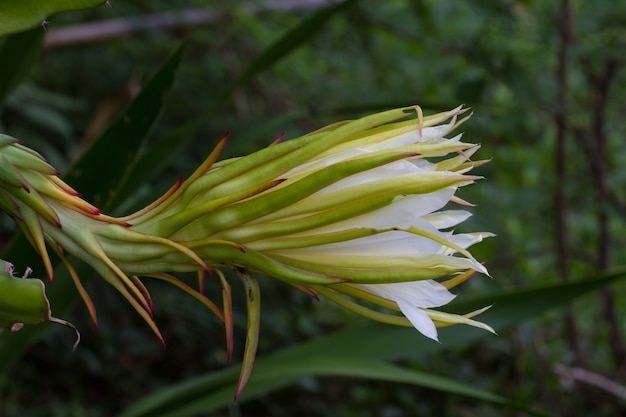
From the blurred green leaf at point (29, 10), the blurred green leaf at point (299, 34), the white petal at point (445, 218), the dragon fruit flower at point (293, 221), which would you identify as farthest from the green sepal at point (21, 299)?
the blurred green leaf at point (299, 34)

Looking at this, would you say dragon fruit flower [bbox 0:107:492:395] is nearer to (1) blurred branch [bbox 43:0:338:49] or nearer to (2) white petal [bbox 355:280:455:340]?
(2) white petal [bbox 355:280:455:340]

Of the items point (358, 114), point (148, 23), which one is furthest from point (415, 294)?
point (148, 23)

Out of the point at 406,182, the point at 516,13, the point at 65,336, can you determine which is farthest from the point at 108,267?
the point at 516,13

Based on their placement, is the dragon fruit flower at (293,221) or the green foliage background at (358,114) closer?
the dragon fruit flower at (293,221)

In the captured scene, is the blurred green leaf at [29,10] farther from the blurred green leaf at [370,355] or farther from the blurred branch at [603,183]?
the blurred branch at [603,183]

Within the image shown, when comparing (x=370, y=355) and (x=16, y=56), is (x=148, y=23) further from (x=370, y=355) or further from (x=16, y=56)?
(x=370, y=355)

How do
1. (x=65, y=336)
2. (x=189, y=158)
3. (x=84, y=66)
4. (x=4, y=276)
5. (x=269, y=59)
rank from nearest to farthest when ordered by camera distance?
(x=4, y=276)
(x=269, y=59)
(x=65, y=336)
(x=189, y=158)
(x=84, y=66)

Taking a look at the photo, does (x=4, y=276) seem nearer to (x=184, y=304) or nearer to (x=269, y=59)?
(x=269, y=59)
